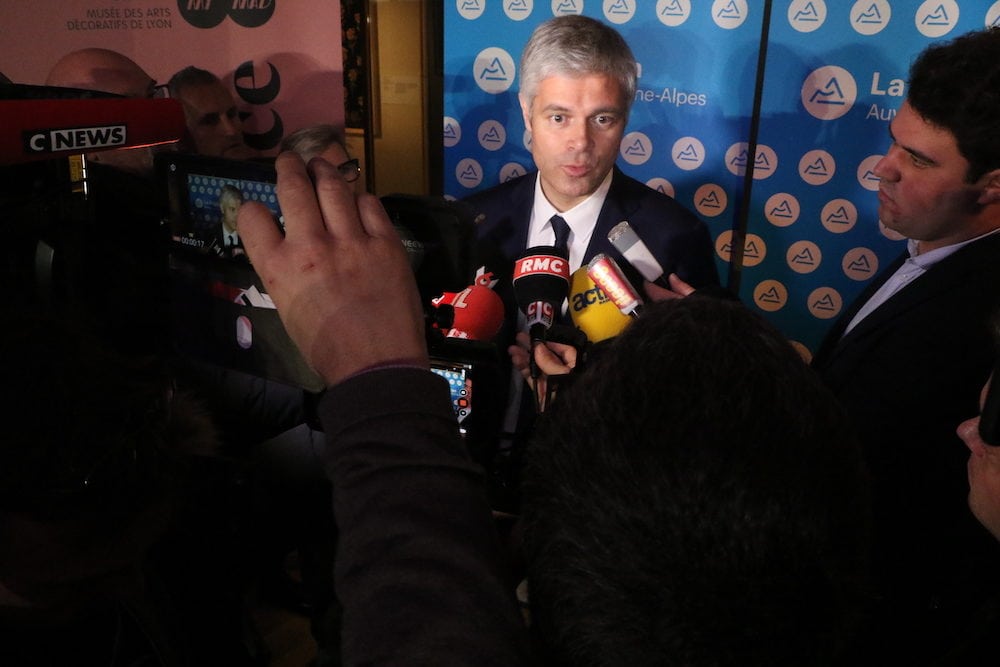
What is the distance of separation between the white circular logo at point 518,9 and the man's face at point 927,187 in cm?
122

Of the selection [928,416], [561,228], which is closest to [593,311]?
[561,228]

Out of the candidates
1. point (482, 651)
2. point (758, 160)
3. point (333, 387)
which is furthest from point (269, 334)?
point (758, 160)

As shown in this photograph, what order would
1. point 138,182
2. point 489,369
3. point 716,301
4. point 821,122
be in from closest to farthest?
1. point 716,301
2. point 489,369
3. point 138,182
4. point 821,122

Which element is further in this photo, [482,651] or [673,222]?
[673,222]

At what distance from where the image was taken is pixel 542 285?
1.30 m

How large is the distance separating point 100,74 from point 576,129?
5.50 feet

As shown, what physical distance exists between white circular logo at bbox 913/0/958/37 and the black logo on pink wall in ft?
7.12

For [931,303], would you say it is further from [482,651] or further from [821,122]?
[482,651]

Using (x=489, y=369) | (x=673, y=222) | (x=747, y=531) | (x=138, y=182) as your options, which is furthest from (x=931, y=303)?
(x=138, y=182)

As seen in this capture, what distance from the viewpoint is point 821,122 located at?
2.10 meters

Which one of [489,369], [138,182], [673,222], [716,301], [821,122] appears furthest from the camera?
[821,122]

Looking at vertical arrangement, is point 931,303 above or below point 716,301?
below

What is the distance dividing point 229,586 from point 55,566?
1.19ft

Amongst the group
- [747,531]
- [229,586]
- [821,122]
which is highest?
[821,122]
